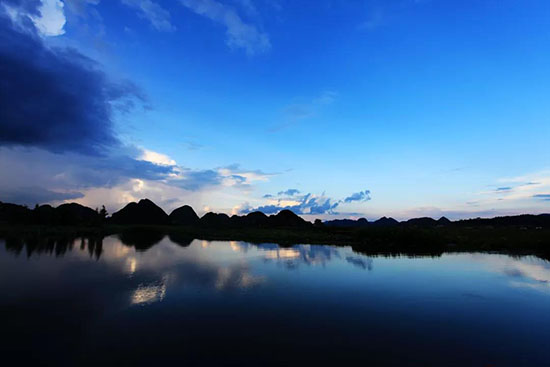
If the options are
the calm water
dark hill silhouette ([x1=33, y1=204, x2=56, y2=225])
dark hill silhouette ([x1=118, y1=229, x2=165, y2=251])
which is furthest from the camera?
dark hill silhouette ([x1=33, y1=204, x2=56, y2=225])

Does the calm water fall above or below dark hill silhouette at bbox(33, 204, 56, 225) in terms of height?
below

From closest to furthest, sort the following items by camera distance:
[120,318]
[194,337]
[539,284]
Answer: [194,337]
[120,318]
[539,284]

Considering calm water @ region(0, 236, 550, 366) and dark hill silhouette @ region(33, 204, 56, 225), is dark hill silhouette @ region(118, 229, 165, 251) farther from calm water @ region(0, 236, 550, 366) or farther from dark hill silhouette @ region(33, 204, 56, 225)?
dark hill silhouette @ region(33, 204, 56, 225)

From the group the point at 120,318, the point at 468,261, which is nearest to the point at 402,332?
the point at 120,318

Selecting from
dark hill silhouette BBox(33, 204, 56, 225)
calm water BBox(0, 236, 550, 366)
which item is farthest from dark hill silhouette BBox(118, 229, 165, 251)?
dark hill silhouette BBox(33, 204, 56, 225)

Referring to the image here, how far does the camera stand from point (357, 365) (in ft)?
33.2

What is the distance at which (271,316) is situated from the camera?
14867mm

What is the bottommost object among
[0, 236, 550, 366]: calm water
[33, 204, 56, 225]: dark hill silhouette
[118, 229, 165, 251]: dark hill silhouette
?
[0, 236, 550, 366]: calm water

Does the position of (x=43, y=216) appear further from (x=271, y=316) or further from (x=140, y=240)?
(x=271, y=316)

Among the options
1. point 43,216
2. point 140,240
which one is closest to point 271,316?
point 140,240

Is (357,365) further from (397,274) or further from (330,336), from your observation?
(397,274)

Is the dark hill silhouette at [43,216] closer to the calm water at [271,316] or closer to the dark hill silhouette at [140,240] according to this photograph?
the dark hill silhouette at [140,240]

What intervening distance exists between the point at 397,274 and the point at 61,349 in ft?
83.3

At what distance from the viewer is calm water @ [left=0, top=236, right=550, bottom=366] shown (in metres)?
10.8
